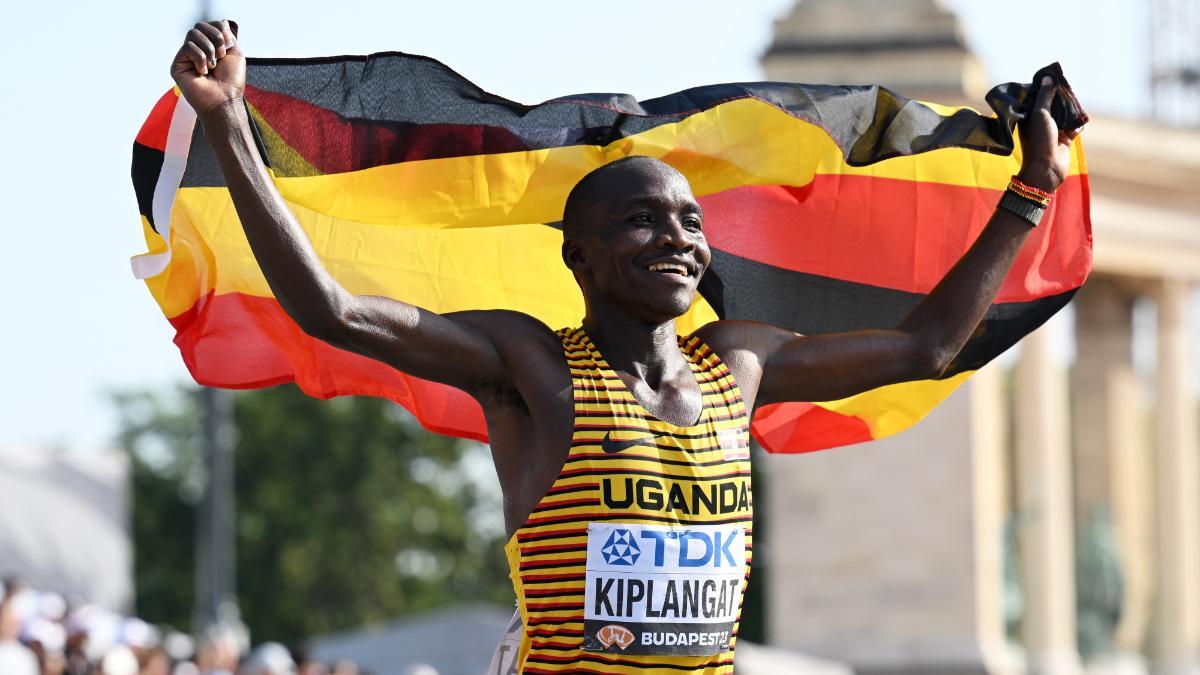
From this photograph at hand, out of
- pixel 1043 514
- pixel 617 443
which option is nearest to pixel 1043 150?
pixel 617 443

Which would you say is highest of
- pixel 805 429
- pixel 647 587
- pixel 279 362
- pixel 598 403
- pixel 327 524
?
pixel 279 362

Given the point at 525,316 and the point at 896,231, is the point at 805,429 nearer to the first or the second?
the point at 896,231

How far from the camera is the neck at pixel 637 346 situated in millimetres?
5812

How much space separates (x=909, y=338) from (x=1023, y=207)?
546 millimetres

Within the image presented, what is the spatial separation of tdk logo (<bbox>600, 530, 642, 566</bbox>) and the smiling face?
0.58m

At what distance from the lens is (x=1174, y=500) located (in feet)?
136

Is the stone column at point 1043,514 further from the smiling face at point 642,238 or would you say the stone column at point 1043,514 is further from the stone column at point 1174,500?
the smiling face at point 642,238

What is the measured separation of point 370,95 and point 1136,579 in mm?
38424

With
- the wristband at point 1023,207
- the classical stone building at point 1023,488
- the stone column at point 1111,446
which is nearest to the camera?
the wristband at point 1023,207

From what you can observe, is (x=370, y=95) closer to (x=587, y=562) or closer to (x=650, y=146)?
(x=650, y=146)

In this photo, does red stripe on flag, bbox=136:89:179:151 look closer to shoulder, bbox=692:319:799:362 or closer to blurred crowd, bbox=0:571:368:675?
shoulder, bbox=692:319:799:362

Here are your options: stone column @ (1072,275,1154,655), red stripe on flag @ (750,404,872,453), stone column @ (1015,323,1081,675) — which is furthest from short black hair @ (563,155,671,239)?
stone column @ (1072,275,1154,655)

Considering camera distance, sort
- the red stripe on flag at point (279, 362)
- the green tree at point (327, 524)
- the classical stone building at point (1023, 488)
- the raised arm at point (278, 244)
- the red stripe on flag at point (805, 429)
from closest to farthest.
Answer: the raised arm at point (278, 244) < the red stripe on flag at point (279, 362) < the red stripe on flag at point (805, 429) < the classical stone building at point (1023, 488) < the green tree at point (327, 524)

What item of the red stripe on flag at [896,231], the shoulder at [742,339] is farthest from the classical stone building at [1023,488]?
the shoulder at [742,339]
